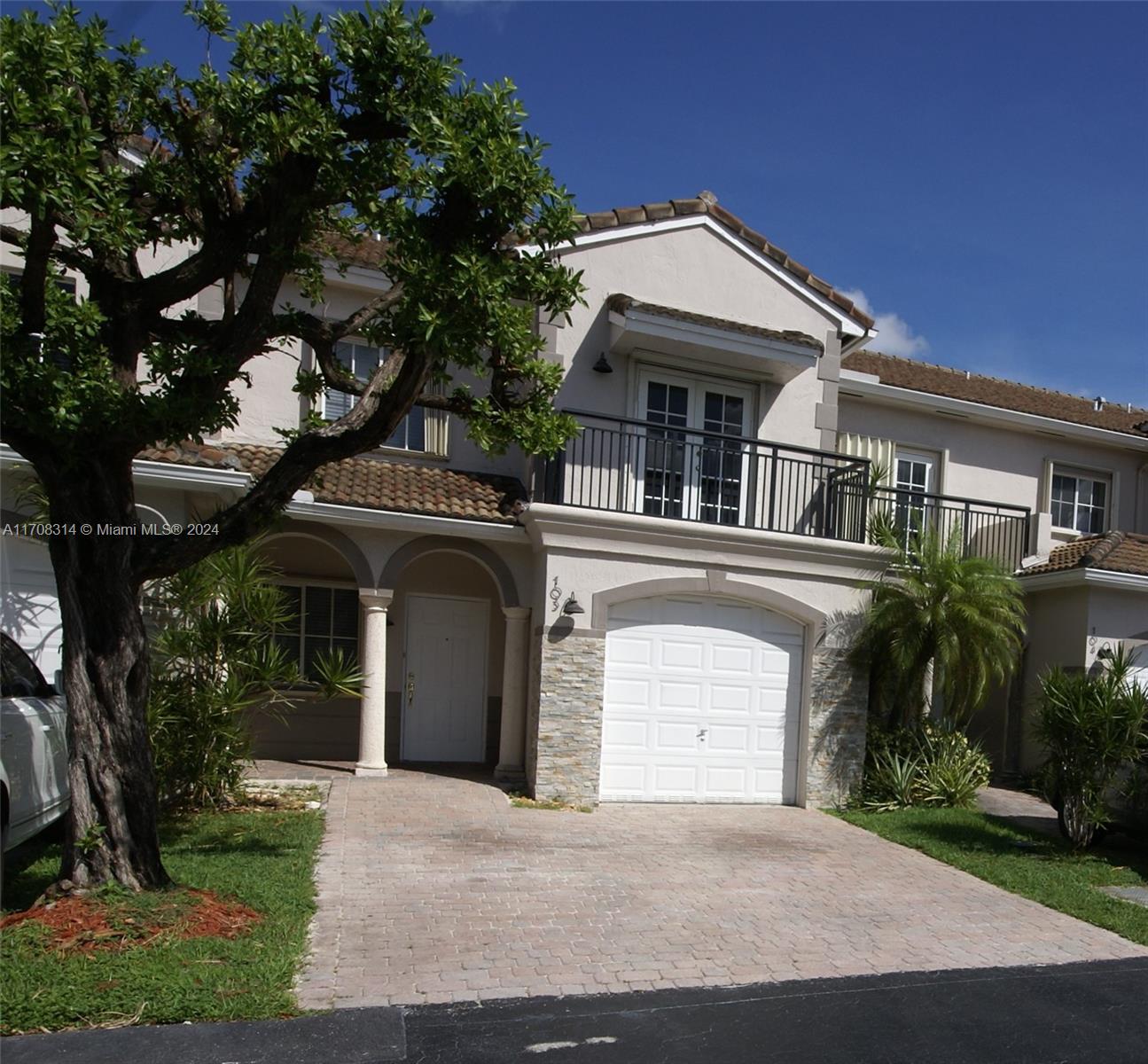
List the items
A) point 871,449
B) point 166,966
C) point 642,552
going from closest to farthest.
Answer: point 166,966
point 642,552
point 871,449

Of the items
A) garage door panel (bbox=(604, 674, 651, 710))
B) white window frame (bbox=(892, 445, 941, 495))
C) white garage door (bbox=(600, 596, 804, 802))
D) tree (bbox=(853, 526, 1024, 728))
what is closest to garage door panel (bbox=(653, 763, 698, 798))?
white garage door (bbox=(600, 596, 804, 802))

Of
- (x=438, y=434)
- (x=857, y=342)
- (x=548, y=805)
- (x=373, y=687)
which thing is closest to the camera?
(x=548, y=805)

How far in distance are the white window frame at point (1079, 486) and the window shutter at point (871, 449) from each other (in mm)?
3377

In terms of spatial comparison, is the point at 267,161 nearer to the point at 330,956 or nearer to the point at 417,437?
the point at 330,956

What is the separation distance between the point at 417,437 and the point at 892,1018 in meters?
9.97

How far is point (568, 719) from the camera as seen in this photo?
37.0ft

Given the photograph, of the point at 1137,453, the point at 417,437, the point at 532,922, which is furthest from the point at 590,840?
the point at 1137,453

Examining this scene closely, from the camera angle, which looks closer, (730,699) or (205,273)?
(205,273)

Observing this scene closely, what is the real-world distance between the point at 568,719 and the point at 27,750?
585 cm

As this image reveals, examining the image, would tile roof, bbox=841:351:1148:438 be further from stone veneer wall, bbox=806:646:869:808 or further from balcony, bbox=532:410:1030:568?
stone veneer wall, bbox=806:646:869:808

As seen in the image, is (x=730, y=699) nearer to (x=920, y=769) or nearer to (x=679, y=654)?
(x=679, y=654)

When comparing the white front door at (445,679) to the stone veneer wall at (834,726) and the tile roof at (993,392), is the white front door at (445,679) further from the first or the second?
the tile roof at (993,392)

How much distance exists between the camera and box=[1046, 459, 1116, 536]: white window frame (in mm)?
16781

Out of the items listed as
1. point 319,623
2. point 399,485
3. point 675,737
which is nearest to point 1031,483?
point 675,737
